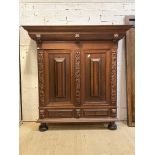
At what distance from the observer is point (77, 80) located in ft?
11.2

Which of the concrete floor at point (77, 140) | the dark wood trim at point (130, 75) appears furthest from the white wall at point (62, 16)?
the concrete floor at point (77, 140)

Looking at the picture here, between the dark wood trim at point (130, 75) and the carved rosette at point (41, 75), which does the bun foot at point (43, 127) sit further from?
the dark wood trim at point (130, 75)

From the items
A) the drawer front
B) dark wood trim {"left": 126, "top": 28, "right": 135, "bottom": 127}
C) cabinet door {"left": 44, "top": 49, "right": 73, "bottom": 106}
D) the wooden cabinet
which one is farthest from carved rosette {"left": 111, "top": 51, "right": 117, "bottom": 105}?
cabinet door {"left": 44, "top": 49, "right": 73, "bottom": 106}

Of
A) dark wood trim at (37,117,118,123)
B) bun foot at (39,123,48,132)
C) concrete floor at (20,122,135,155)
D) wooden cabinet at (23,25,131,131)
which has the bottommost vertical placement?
concrete floor at (20,122,135,155)

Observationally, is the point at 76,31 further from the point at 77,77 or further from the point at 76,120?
the point at 76,120

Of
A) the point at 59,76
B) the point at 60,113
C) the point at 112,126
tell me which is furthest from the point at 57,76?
the point at 112,126

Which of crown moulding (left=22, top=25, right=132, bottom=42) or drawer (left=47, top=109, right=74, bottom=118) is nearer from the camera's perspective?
crown moulding (left=22, top=25, right=132, bottom=42)

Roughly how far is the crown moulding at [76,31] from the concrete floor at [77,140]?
1.38 metres

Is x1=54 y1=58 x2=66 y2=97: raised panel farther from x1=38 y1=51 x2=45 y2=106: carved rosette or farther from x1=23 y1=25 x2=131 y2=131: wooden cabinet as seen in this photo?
x1=38 y1=51 x2=45 y2=106: carved rosette

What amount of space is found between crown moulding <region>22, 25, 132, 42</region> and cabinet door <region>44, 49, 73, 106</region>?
26 centimetres

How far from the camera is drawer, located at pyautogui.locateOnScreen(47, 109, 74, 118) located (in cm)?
341

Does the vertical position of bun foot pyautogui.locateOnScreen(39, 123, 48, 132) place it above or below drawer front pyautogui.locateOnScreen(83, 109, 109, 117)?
below

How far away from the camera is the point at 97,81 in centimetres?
340

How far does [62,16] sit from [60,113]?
1664mm
